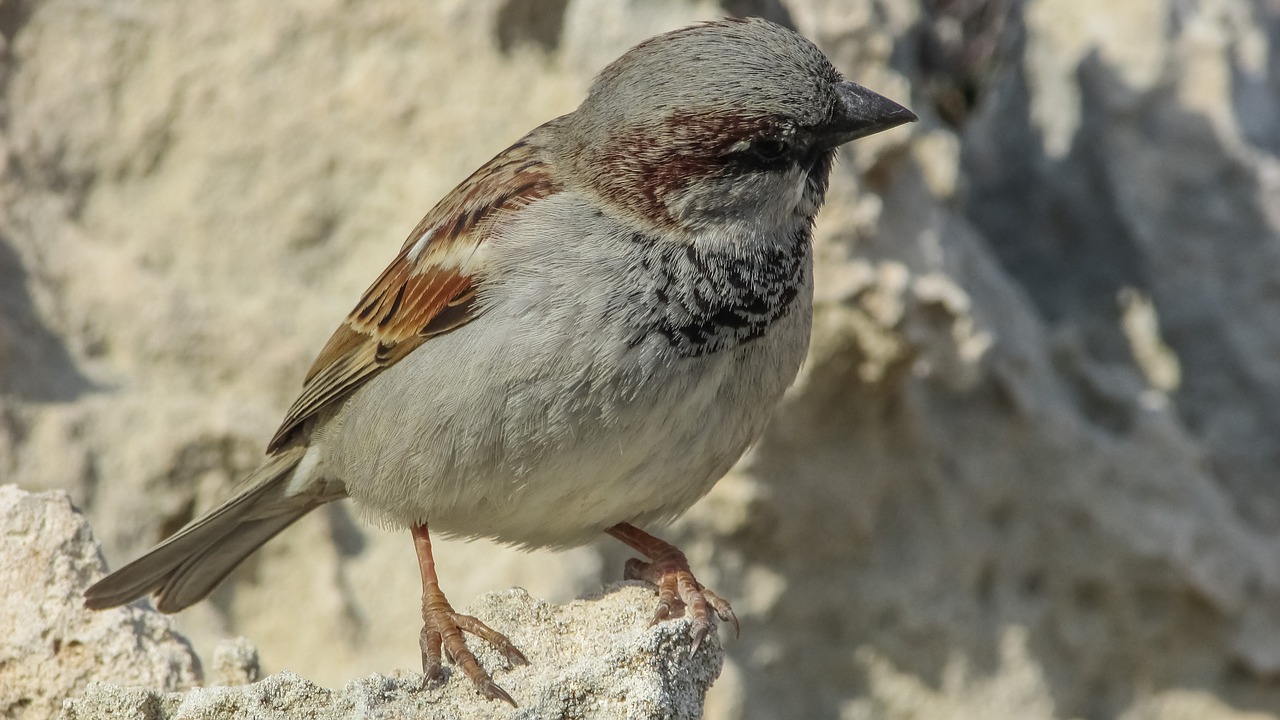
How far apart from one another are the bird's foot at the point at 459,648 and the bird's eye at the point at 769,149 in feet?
4.21

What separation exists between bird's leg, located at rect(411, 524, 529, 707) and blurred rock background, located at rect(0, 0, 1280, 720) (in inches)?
53.1

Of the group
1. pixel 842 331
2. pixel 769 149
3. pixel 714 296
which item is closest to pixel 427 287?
pixel 714 296

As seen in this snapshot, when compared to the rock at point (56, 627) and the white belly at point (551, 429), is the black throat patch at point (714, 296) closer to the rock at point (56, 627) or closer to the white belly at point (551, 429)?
the white belly at point (551, 429)

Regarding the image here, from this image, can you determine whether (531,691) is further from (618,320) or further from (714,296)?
(714,296)

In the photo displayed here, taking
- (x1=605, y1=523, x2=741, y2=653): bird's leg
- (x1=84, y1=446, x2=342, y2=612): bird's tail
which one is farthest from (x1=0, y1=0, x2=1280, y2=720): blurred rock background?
(x1=605, y1=523, x2=741, y2=653): bird's leg

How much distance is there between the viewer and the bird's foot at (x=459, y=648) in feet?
9.29

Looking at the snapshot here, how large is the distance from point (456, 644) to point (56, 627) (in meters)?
0.94

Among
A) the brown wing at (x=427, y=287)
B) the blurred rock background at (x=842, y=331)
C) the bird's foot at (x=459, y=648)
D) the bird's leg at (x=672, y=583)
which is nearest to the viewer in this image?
the bird's foot at (x=459, y=648)

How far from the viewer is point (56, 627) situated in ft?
10.3

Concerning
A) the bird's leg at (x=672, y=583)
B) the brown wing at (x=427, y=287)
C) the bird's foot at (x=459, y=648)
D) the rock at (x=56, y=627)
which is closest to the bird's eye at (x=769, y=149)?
the brown wing at (x=427, y=287)

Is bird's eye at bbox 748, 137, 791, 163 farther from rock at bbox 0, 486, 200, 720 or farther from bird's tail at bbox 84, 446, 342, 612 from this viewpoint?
rock at bbox 0, 486, 200, 720

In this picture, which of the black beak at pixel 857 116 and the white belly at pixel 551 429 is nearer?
the white belly at pixel 551 429

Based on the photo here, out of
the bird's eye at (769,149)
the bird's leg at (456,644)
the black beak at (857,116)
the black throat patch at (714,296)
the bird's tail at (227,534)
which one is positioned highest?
the black beak at (857,116)

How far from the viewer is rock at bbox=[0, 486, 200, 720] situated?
309 cm
